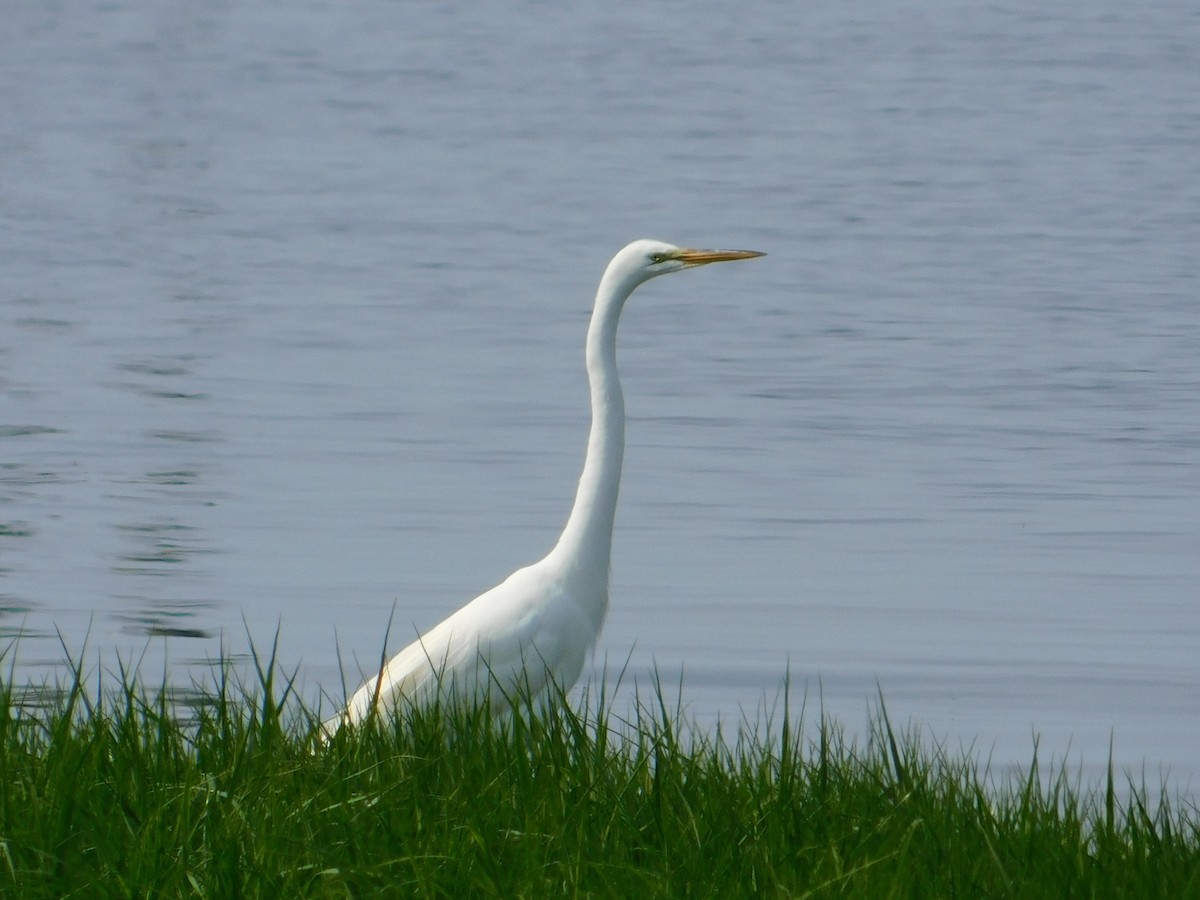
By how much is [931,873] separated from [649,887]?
1.89 feet

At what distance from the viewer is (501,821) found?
4574mm

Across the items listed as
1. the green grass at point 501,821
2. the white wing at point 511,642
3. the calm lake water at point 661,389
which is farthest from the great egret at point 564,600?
the green grass at point 501,821

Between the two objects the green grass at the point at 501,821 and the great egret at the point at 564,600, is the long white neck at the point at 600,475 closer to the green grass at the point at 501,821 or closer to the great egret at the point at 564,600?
the great egret at the point at 564,600

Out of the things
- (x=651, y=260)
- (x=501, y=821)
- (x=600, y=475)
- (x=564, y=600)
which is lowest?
(x=501, y=821)

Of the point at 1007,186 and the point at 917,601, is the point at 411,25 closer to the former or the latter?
the point at 1007,186

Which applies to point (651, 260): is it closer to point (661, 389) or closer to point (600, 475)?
point (600, 475)

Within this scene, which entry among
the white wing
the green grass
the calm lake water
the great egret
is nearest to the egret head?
the great egret

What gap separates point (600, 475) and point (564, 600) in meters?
0.43

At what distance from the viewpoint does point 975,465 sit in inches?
479

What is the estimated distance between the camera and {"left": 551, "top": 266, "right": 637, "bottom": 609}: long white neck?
271 inches

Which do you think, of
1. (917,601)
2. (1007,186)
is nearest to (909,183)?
(1007,186)

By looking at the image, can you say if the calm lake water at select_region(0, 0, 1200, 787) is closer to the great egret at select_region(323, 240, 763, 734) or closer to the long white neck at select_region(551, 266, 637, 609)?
the great egret at select_region(323, 240, 763, 734)

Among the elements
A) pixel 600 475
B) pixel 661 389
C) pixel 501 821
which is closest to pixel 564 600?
pixel 600 475

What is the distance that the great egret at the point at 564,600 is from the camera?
657 centimetres
